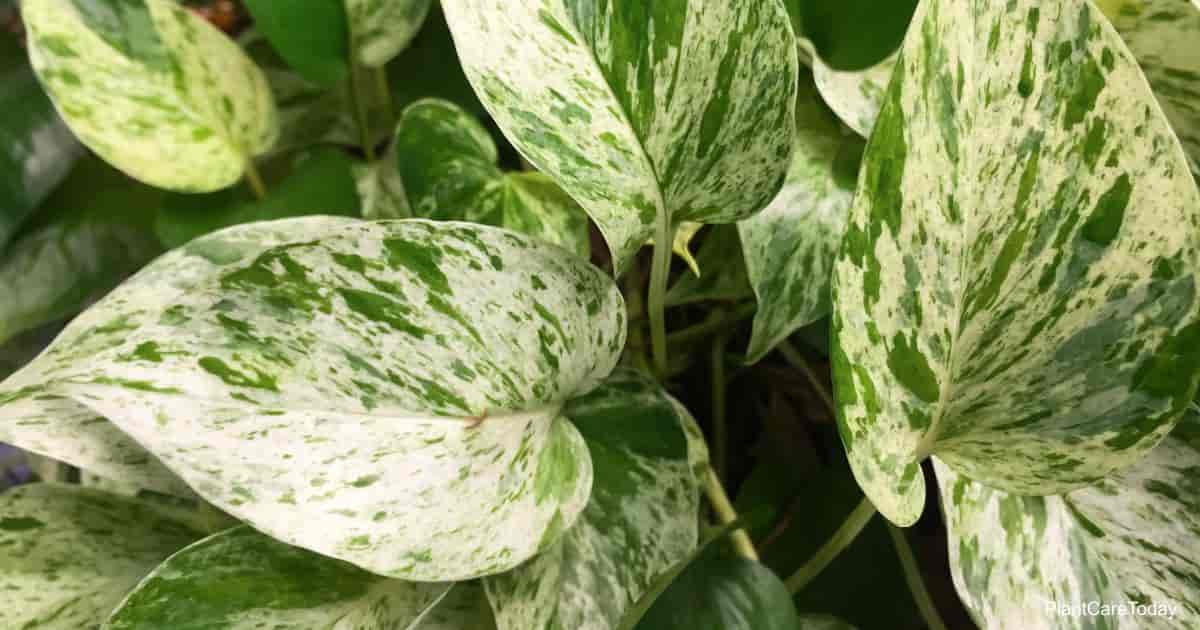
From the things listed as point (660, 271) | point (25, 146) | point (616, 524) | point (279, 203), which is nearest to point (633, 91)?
point (660, 271)

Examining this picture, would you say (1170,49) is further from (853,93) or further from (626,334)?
(626,334)

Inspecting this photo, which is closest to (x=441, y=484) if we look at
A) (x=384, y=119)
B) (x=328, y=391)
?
(x=328, y=391)

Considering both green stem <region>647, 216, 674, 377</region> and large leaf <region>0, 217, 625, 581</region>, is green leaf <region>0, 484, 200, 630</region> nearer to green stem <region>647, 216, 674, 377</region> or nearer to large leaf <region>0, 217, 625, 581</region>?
large leaf <region>0, 217, 625, 581</region>

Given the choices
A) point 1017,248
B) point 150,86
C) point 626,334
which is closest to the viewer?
point 1017,248

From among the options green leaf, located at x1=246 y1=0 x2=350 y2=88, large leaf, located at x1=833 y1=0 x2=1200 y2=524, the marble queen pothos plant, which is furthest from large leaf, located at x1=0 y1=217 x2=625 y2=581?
green leaf, located at x1=246 y1=0 x2=350 y2=88

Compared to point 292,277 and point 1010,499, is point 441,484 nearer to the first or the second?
point 292,277

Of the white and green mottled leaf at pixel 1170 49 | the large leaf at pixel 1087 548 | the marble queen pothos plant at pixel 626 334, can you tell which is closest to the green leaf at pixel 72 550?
the marble queen pothos plant at pixel 626 334

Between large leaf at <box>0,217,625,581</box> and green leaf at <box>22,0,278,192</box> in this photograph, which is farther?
green leaf at <box>22,0,278,192</box>
